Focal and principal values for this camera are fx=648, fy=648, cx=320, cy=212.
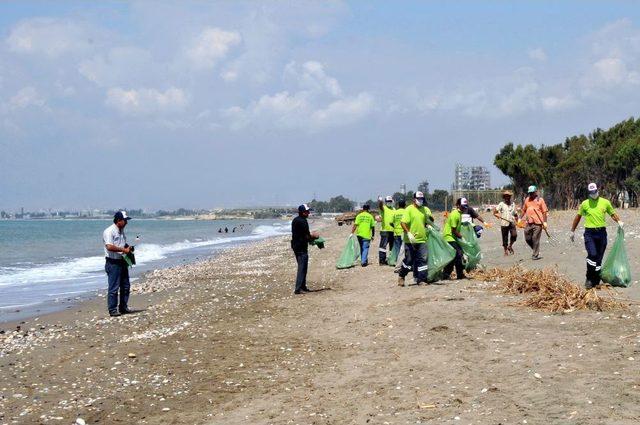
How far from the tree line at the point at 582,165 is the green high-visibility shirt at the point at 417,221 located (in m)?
40.5

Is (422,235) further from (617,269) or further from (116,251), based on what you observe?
(116,251)

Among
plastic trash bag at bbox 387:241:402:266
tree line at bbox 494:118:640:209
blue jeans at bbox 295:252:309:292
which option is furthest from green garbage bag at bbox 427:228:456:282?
tree line at bbox 494:118:640:209

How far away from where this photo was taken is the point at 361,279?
15.3m

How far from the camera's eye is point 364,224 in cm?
1700

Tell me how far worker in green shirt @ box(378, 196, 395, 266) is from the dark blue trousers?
6163mm

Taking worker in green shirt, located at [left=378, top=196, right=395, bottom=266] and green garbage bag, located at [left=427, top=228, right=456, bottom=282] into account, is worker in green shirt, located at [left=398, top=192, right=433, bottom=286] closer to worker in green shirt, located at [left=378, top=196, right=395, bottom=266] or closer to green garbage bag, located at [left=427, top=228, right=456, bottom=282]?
green garbage bag, located at [left=427, top=228, right=456, bottom=282]

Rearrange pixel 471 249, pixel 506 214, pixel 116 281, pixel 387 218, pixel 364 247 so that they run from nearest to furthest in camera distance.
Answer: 1. pixel 116 281
2. pixel 471 249
3. pixel 506 214
4. pixel 387 218
5. pixel 364 247

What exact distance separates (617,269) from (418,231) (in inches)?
139

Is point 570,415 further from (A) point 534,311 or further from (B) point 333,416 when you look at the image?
(A) point 534,311

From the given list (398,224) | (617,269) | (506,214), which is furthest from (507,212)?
(617,269)

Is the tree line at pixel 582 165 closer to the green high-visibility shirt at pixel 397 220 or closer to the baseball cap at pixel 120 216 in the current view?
the green high-visibility shirt at pixel 397 220

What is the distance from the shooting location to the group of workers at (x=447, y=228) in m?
10.8

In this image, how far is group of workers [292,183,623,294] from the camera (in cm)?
1077

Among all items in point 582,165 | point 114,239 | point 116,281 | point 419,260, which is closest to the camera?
point 114,239
